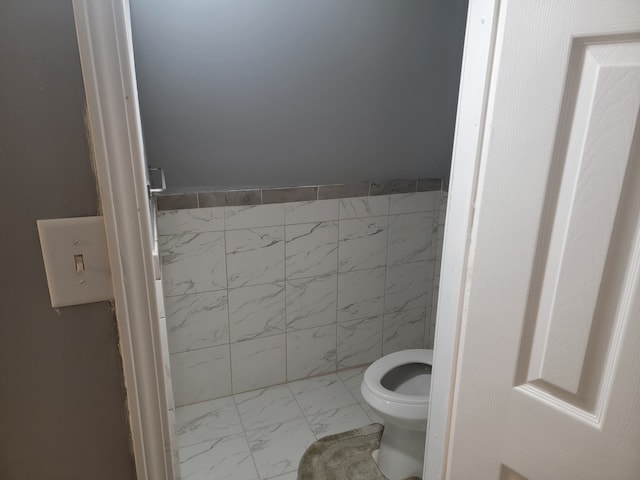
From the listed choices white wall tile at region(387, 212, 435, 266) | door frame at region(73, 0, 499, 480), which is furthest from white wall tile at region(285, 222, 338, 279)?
door frame at region(73, 0, 499, 480)

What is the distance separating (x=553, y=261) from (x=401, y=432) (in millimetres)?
1288

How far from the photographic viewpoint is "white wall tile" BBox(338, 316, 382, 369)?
251cm

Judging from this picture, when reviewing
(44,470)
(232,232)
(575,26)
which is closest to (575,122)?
(575,26)

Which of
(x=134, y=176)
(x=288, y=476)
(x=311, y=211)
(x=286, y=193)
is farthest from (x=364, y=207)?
(x=134, y=176)

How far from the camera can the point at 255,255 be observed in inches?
85.7

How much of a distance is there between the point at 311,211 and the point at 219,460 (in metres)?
1.23

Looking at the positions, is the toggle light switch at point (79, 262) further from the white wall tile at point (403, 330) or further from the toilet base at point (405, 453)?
the white wall tile at point (403, 330)

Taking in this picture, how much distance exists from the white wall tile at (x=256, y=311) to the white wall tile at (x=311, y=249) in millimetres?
135

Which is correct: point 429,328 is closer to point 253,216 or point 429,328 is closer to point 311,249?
point 311,249

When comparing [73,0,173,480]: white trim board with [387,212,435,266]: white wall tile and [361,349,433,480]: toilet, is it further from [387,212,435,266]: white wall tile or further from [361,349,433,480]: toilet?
[387,212,435,266]: white wall tile

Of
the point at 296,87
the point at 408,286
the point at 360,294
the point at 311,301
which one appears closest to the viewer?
the point at 296,87

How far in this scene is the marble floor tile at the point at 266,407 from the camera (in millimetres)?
2189

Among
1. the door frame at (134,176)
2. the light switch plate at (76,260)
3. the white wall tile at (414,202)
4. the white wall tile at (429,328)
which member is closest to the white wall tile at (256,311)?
the white wall tile at (414,202)

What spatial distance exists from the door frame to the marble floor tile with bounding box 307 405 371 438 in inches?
54.0
